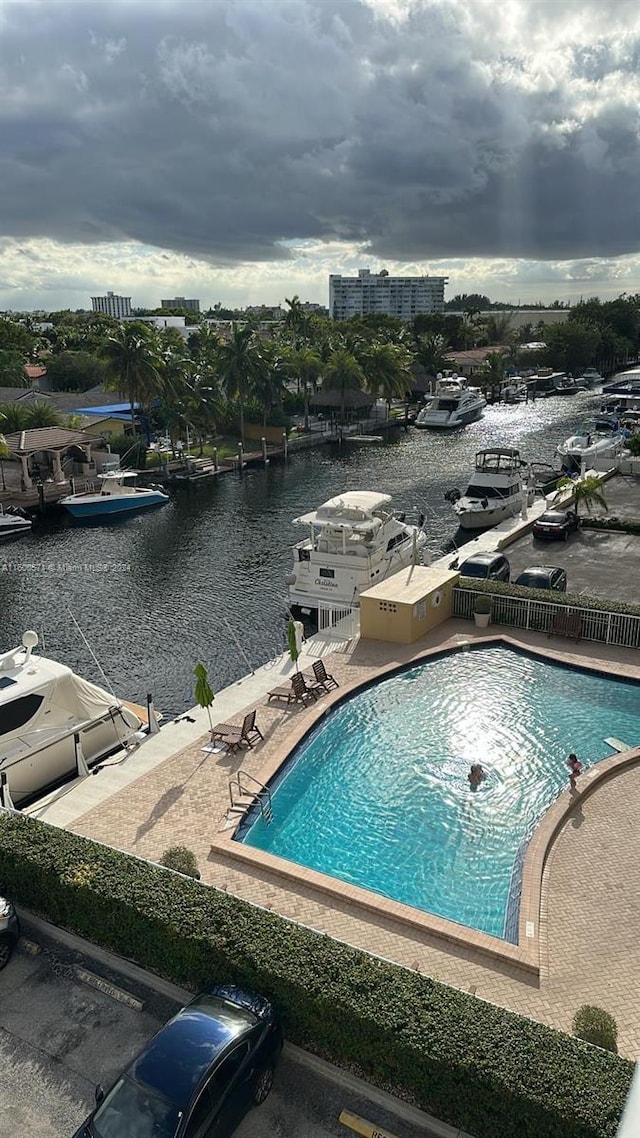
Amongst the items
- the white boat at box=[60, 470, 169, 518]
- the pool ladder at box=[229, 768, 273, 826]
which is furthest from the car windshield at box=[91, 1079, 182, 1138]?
the white boat at box=[60, 470, 169, 518]

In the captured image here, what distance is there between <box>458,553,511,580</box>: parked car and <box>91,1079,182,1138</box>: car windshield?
23440mm

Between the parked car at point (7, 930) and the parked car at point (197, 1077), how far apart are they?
143 inches

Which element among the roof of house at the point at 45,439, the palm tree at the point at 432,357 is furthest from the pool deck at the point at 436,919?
the palm tree at the point at 432,357

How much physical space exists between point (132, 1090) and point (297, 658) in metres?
15.2

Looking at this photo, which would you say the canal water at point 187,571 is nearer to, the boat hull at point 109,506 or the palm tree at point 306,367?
the boat hull at point 109,506

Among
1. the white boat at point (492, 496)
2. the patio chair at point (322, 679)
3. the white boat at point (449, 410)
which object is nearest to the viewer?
the patio chair at point (322, 679)

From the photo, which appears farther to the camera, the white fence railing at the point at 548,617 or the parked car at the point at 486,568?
the parked car at the point at 486,568

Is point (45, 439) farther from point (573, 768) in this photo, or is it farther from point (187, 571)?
point (573, 768)

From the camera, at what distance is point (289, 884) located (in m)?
14.2

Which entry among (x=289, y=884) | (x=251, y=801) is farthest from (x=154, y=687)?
(x=289, y=884)

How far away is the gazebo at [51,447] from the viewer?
53594mm

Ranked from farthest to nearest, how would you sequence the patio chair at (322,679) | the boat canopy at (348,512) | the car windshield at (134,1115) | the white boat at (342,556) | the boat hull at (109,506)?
1. the boat hull at (109,506)
2. the boat canopy at (348,512)
3. the white boat at (342,556)
4. the patio chair at (322,679)
5. the car windshield at (134,1115)

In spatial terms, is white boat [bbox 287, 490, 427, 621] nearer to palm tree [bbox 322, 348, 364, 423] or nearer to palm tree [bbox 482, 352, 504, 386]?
palm tree [bbox 322, 348, 364, 423]

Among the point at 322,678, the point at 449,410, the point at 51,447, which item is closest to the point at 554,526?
the point at 322,678
